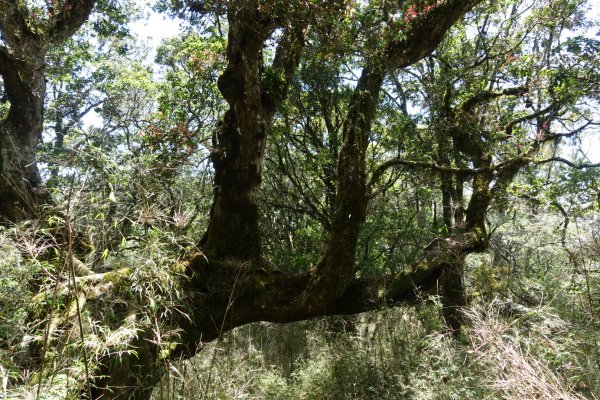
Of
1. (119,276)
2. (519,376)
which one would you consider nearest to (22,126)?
(119,276)

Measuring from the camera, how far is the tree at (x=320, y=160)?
3.78m

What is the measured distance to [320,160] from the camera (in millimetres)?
7594

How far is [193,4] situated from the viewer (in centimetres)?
497

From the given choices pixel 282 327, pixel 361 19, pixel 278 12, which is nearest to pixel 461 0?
pixel 361 19

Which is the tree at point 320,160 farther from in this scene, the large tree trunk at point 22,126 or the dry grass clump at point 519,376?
the dry grass clump at point 519,376

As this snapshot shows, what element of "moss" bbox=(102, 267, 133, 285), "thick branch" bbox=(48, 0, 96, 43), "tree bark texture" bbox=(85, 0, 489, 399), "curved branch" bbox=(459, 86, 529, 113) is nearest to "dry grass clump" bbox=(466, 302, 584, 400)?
"tree bark texture" bbox=(85, 0, 489, 399)

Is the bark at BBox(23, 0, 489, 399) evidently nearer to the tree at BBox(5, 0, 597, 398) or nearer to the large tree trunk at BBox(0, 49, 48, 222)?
the tree at BBox(5, 0, 597, 398)

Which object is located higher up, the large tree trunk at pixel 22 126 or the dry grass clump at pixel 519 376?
the large tree trunk at pixel 22 126

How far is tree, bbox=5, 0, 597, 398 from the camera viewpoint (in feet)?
12.4

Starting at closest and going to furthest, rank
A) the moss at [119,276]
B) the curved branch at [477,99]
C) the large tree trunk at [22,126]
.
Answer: the moss at [119,276] → the large tree trunk at [22,126] → the curved branch at [477,99]

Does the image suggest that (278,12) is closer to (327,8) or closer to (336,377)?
(327,8)

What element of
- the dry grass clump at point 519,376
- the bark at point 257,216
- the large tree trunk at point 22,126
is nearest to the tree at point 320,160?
the bark at point 257,216

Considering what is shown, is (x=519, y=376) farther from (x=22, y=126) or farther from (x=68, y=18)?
(x=68, y=18)

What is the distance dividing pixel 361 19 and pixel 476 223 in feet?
9.72
